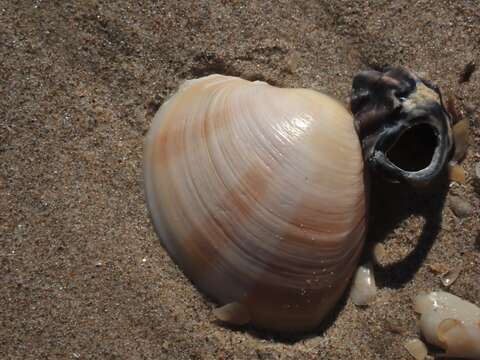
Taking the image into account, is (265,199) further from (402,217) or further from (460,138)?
(460,138)

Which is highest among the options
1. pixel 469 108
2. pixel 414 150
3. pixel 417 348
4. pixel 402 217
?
pixel 469 108

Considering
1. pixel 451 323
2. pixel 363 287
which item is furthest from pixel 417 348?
pixel 363 287

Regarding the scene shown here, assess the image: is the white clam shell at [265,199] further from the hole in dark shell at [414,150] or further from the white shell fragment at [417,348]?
the white shell fragment at [417,348]

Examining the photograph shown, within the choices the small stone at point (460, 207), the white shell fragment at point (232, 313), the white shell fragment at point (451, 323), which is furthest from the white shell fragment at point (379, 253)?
the white shell fragment at point (232, 313)

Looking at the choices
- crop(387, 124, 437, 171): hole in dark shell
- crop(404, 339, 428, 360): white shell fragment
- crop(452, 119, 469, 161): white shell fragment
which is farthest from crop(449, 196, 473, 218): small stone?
crop(404, 339, 428, 360): white shell fragment

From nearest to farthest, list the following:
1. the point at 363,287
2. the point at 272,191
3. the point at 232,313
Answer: the point at 272,191 → the point at 232,313 → the point at 363,287

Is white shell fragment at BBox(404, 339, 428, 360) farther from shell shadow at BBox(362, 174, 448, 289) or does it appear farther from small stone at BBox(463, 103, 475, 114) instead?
small stone at BBox(463, 103, 475, 114)

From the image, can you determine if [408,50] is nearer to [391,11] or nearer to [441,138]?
[391,11]
